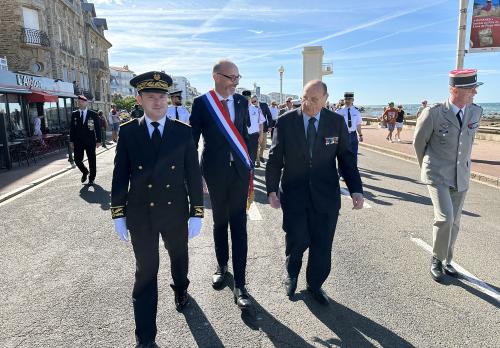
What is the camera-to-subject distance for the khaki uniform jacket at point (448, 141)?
390 centimetres

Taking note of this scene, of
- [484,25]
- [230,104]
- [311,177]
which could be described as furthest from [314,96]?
[484,25]

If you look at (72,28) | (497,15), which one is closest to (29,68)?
(72,28)

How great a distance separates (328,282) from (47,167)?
11.8 metres

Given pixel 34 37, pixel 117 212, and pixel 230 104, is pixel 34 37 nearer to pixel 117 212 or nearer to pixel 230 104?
pixel 230 104

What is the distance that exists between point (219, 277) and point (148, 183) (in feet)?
5.07

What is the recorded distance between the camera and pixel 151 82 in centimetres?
277

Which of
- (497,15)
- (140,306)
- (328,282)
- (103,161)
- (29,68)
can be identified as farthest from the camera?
(29,68)

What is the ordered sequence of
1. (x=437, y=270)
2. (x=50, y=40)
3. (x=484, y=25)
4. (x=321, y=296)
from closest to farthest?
1. (x=321, y=296)
2. (x=437, y=270)
3. (x=484, y=25)
4. (x=50, y=40)

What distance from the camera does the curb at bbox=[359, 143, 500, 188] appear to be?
903 centimetres

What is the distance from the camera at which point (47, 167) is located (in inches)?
505

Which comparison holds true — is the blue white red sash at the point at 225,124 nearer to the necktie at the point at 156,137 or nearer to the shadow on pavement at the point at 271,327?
the necktie at the point at 156,137

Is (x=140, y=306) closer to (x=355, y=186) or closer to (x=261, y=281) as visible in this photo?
(x=261, y=281)

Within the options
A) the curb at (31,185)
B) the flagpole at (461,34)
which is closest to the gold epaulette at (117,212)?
the curb at (31,185)

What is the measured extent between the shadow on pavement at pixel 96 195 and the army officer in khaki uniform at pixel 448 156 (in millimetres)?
5627
